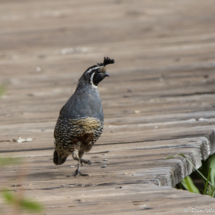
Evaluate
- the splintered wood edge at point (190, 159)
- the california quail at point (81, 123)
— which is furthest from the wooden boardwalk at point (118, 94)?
the california quail at point (81, 123)

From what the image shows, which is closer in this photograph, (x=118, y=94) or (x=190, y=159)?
(x=190, y=159)

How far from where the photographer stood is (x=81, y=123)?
11.0 ft

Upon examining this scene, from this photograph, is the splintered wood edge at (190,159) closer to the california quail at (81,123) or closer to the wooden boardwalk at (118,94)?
the wooden boardwalk at (118,94)

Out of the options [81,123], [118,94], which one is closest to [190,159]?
[81,123]

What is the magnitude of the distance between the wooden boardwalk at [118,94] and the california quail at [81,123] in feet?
0.52

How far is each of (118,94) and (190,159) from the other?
7.25 ft

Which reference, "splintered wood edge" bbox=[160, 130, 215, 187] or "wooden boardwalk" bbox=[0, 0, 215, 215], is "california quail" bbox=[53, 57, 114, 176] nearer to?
"wooden boardwalk" bbox=[0, 0, 215, 215]

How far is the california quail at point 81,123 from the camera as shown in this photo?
132 inches

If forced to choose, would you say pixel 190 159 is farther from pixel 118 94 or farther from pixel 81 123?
pixel 118 94

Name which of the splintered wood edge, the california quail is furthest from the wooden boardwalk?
the california quail

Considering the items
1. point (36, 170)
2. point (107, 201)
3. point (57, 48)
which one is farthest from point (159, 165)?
point (57, 48)

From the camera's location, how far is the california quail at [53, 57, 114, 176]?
335cm

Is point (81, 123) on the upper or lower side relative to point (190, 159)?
upper

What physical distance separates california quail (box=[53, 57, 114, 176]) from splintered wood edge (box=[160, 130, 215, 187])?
59cm
